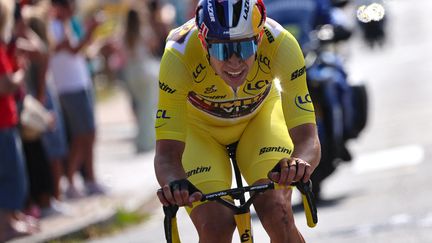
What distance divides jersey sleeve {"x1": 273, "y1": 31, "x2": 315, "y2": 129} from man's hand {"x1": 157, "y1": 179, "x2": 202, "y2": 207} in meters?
0.96

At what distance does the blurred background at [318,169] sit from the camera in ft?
39.4

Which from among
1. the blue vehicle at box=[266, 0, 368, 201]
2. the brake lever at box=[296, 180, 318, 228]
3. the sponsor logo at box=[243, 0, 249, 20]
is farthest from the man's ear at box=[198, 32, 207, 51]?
the blue vehicle at box=[266, 0, 368, 201]

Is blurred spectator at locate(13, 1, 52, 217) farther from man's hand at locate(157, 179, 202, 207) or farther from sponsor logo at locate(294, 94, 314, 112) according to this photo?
man's hand at locate(157, 179, 202, 207)

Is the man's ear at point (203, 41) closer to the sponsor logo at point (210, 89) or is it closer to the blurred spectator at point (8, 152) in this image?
the sponsor logo at point (210, 89)

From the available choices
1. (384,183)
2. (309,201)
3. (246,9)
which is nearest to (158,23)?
(384,183)

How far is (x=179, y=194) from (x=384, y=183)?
7.63 m

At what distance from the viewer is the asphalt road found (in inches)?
443

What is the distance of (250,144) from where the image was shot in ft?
26.5

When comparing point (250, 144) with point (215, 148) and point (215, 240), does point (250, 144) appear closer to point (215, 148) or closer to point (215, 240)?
point (215, 148)

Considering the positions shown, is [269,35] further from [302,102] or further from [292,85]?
[302,102]

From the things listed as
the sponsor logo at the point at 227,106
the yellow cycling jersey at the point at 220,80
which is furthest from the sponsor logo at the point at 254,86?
the sponsor logo at the point at 227,106

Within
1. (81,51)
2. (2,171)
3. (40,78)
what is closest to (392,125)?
(81,51)

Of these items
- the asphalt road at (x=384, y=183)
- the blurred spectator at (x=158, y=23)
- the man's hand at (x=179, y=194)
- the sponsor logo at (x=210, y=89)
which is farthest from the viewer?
the blurred spectator at (x=158, y=23)

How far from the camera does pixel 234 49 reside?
7.16 metres
